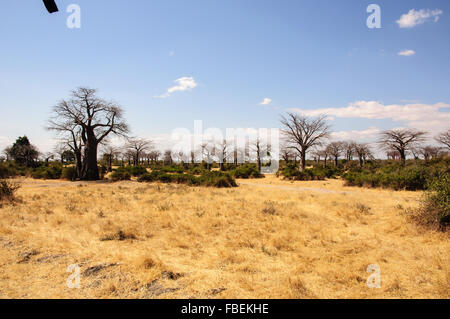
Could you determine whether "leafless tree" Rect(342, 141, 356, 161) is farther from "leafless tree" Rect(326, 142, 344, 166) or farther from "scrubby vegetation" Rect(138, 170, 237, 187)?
"scrubby vegetation" Rect(138, 170, 237, 187)

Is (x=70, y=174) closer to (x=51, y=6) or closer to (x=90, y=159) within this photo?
(x=90, y=159)

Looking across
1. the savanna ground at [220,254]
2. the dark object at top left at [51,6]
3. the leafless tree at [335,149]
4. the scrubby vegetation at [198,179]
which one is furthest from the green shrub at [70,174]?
the leafless tree at [335,149]

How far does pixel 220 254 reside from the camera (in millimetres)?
5082

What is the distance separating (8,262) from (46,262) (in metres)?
0.74

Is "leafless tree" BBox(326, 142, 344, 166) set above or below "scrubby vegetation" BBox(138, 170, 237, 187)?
above

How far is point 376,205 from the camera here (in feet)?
34.0

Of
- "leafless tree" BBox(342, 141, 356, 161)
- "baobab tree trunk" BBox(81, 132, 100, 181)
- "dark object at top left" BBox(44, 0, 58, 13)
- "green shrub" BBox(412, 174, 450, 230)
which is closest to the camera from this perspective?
"dark object at top left" BBox(44, 0, 58, 13)

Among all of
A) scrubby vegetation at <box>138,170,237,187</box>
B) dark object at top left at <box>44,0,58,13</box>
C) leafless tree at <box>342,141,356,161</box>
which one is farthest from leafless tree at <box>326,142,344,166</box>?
dark object at top left at <box>44,0,58,13</box>

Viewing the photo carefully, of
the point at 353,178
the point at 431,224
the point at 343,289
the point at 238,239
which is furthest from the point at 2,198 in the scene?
the point at 353,178

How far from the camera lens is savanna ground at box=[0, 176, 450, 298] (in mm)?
3629

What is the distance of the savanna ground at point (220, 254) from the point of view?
11.9 feet
